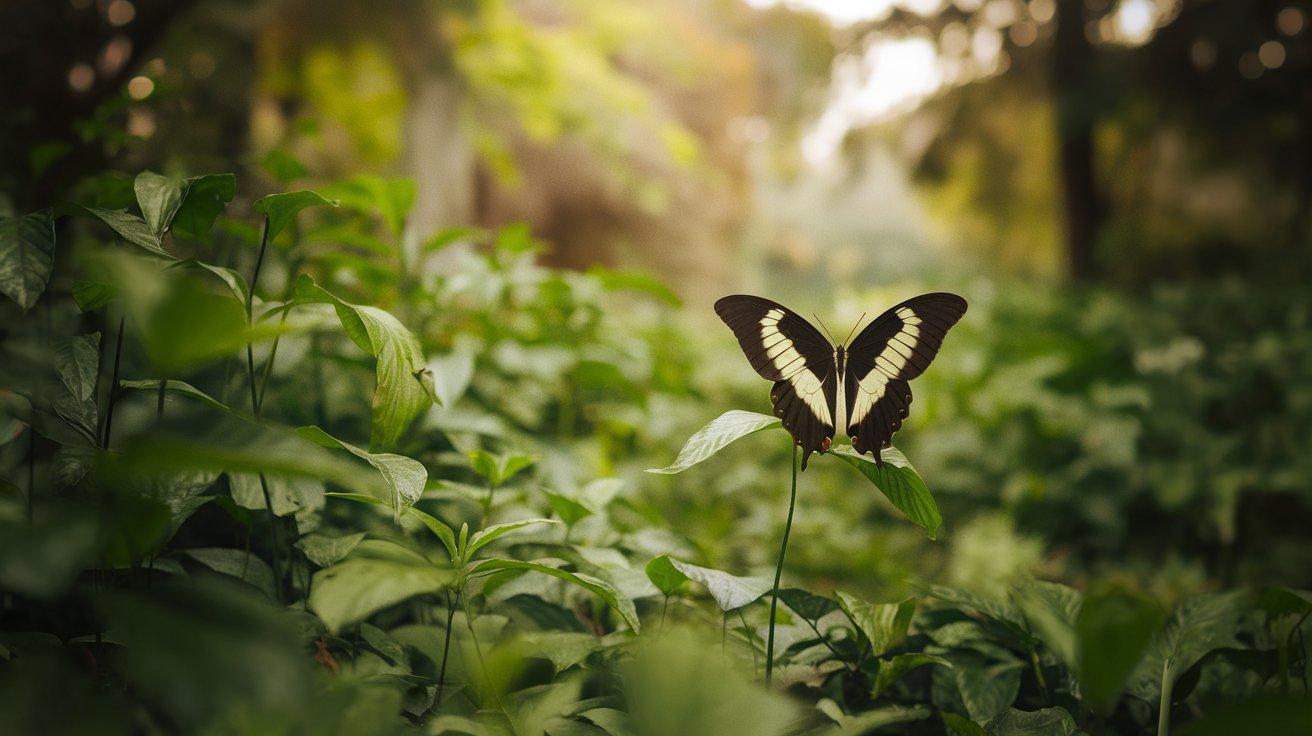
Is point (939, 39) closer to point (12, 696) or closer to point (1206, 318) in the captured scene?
point (1206, 318)

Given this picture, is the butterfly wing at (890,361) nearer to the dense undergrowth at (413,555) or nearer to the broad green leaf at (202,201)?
the dense undergrowth at (413,555)

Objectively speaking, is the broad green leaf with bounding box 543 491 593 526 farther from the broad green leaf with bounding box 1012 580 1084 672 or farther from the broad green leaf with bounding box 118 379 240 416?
the broad green leaf with bounding box 1012 580 1084 672

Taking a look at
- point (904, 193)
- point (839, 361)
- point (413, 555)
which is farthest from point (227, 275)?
point (904, 193)

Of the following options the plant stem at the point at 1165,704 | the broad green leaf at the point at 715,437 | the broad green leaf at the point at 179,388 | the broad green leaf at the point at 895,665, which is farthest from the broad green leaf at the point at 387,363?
the plant stem at the point at 1165,704

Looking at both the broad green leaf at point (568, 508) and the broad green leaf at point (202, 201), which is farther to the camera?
the broad green leaf at point (568, 508)

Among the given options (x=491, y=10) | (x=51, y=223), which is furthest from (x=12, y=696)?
(x=491, y=10)

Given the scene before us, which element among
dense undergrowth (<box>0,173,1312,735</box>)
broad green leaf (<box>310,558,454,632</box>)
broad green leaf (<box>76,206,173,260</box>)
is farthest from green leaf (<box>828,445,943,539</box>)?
broad green leaf (<box>76,206,173,260</box>)
